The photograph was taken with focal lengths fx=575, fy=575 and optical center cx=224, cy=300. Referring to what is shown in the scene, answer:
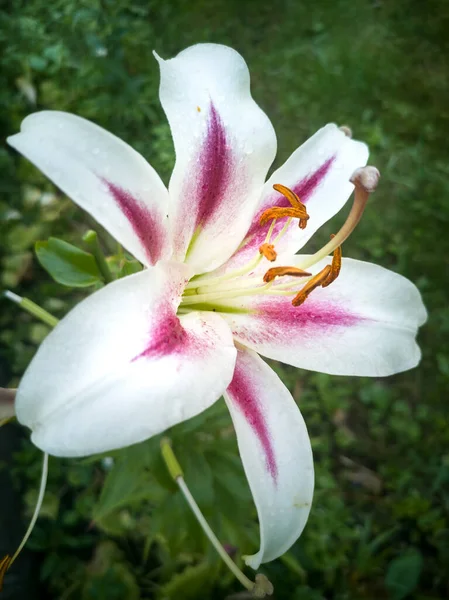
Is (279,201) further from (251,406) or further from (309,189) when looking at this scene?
(251,406)

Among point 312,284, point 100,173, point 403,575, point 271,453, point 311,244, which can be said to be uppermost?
point 100,173

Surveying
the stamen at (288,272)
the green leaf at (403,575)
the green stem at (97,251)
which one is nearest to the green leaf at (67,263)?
the green stem at (97,251)

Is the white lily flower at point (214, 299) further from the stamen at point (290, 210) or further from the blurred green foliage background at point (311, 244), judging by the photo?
the blurred green foliage background at point (311, 244)

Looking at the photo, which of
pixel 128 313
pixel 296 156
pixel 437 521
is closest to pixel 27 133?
pixel 128 313

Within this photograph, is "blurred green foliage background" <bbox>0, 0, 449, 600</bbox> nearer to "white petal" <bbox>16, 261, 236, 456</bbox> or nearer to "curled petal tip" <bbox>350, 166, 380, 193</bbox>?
"white petal" <bbox>16, 261, 236, 456</bbox>

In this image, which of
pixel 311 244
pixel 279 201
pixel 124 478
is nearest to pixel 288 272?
pixel 279 201

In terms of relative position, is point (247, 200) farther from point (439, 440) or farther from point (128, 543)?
point (439, 440)
